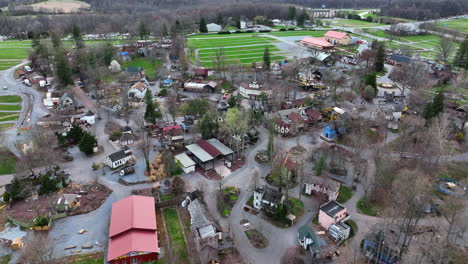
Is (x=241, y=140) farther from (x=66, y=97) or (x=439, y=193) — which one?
(x=66, y=97)

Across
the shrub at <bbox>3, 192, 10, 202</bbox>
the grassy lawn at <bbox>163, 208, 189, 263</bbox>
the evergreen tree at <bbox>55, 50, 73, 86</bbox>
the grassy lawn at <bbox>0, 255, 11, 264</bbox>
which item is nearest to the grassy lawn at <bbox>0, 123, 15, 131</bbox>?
the evergreen tree at <bbox>55, 50, 73, 86</bbox>

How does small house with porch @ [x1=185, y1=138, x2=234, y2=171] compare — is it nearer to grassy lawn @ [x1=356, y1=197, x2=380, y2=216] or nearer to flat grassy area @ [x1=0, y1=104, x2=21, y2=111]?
grassy lawn @ [x1=356, y1=197, x2=380, y2=216]

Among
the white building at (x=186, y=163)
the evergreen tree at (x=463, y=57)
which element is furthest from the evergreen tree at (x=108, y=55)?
the evergreen tree at (x=463, y=57)

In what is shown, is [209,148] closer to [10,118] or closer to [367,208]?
[367,208]

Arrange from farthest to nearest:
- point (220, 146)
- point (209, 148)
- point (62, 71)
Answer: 1. point (62, 71)
2. point (220, 146)
3. point (209, 148)

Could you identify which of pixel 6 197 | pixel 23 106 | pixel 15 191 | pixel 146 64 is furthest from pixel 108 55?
pixel 6 197
